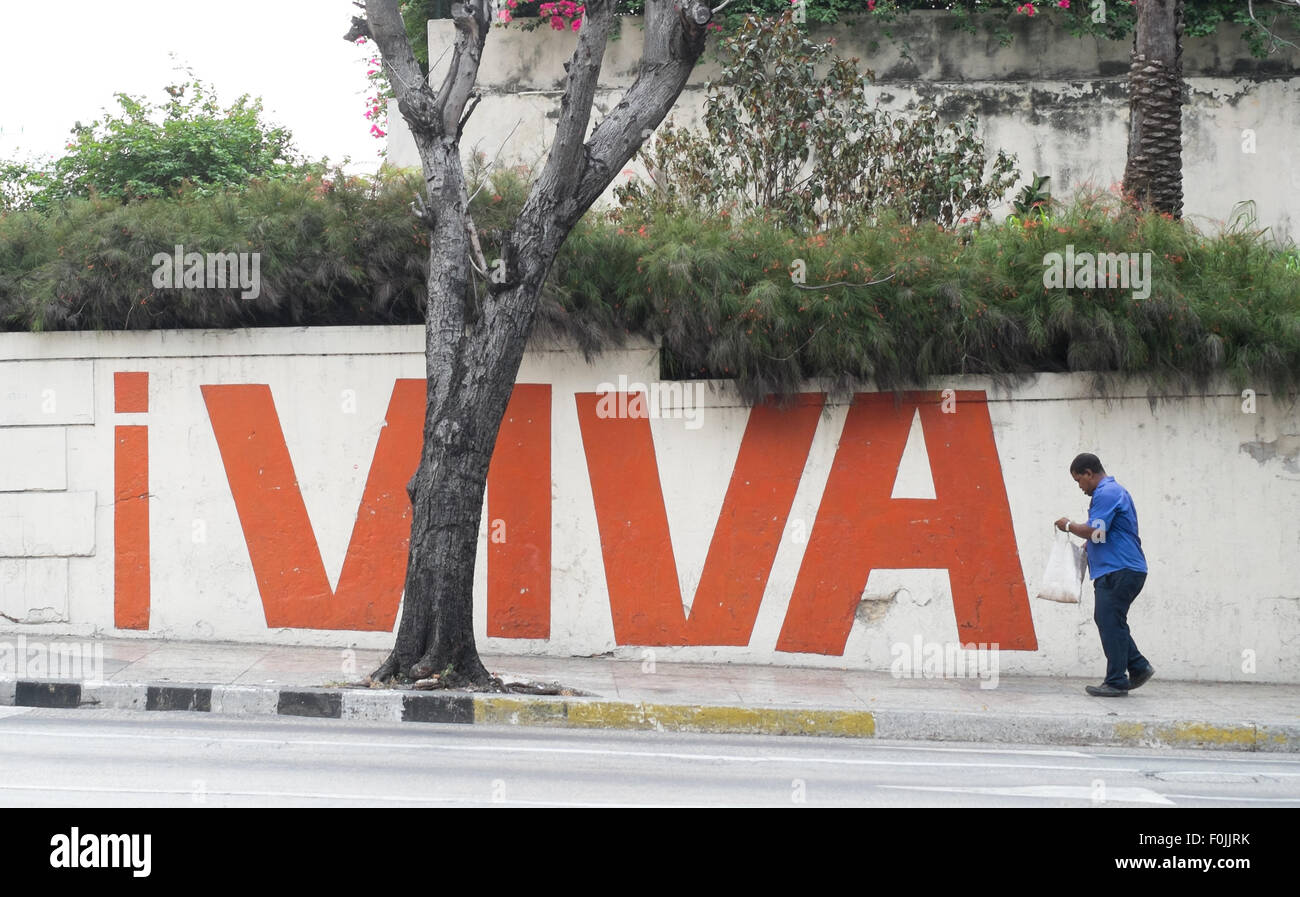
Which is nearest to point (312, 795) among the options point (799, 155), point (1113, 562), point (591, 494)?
point (591, 494)

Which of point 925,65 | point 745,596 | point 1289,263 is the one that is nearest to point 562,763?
point 745,596

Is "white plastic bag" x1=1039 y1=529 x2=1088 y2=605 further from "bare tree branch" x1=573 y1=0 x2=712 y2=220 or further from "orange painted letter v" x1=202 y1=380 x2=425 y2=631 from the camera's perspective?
"orange painted letter v" x1=202 y1=380 x2=425 y2=631

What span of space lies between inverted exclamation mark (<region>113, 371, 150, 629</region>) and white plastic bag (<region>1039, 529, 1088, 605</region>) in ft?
24.7

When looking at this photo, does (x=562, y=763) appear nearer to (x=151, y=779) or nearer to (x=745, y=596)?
(x=151, y=779)

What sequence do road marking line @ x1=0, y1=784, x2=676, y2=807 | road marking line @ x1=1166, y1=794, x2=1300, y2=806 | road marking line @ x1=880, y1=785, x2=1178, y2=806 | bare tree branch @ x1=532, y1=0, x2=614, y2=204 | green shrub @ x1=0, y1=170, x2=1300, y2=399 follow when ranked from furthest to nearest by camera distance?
1. green shrub @ x1=0, y1=170, x2=1300, y2=399
2. bare tree branch @ x1=532, y1=0, x2=614, y2=204
3. road marking line @ x1=1166, y1=794, x2=1300, y2=806
4. road marking line @ x1=880, y1=785, x2=1178, y2=806
5. road marking line @ x1=0, y1=784, x2=676, y2=807

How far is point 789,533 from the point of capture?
10570 millimetres

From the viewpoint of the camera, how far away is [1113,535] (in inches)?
357

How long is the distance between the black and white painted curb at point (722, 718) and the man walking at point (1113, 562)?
0.77 meters

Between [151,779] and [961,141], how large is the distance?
10.6m

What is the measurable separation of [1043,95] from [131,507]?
11864mm

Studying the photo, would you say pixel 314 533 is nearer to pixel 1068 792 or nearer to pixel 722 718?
pixel 722 718

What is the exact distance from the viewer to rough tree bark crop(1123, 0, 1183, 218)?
1240 cm

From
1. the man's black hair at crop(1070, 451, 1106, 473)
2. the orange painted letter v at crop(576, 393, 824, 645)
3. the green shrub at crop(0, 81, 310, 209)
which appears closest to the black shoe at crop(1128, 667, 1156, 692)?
the man's black hair at crop(1070, 451, 1106, 473)

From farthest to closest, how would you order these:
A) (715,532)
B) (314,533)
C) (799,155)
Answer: (799,155), (314,533), (715,532)
